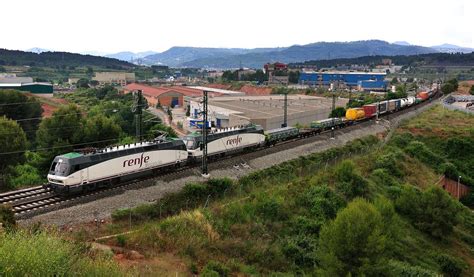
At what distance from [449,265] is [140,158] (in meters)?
21.8

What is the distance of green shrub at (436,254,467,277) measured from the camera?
28.6 meters

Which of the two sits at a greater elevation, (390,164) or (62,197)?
(62,197)

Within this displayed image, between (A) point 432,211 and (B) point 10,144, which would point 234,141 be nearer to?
(A) point 432,211

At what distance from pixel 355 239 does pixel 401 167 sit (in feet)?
88.7

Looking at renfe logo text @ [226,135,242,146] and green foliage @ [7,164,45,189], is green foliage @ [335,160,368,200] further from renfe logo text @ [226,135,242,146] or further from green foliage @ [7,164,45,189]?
green foliage @ [7,164,45,189]

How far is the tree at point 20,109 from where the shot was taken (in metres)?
58.2

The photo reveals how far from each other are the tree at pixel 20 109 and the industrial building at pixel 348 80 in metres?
110

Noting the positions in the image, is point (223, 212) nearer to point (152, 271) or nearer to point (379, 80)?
point (152, 271)

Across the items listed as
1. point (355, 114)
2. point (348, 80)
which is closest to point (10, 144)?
point (355, 114)

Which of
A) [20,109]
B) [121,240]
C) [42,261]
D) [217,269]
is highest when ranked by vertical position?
[42,261]

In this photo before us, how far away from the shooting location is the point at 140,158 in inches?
1184

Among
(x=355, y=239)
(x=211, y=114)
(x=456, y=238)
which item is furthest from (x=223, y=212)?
(x=211, y=114)

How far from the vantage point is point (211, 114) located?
7438 cm

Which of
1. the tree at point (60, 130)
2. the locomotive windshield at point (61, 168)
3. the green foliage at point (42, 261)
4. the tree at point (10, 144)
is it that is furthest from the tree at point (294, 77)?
the green foliage at point (42, 261)
